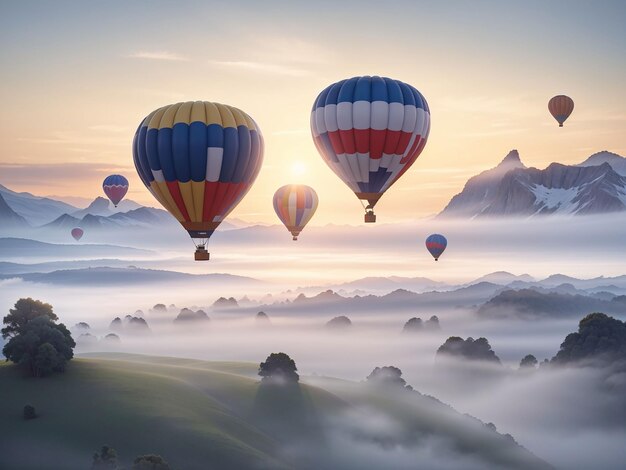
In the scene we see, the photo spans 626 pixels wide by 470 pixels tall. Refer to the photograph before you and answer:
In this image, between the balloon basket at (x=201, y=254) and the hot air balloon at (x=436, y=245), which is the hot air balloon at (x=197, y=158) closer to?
the balloon basket at (x=201, y=254)

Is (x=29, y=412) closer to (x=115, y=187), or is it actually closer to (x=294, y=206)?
(x=294, y=206)

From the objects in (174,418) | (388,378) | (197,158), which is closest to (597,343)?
(388,378)

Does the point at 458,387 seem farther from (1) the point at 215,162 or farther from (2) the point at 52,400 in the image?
(1) the point at 215,162

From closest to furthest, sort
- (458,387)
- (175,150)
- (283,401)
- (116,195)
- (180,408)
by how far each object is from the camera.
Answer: (175,150) < (180,408) < (283,401) < (116,195) < (458,387)

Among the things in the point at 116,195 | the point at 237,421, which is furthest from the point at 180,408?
the point at 116,195

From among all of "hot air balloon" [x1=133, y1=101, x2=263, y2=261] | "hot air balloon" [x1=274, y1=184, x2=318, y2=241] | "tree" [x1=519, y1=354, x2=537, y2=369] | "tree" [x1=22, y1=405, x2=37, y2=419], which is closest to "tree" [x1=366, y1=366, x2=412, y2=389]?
"hot air balloon" [x1=274, y1=184, x2=318, y2=241]

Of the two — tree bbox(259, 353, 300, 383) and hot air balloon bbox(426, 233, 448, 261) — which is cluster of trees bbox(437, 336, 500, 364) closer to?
hot air balloon bbox(426, 233, 448, 261)
